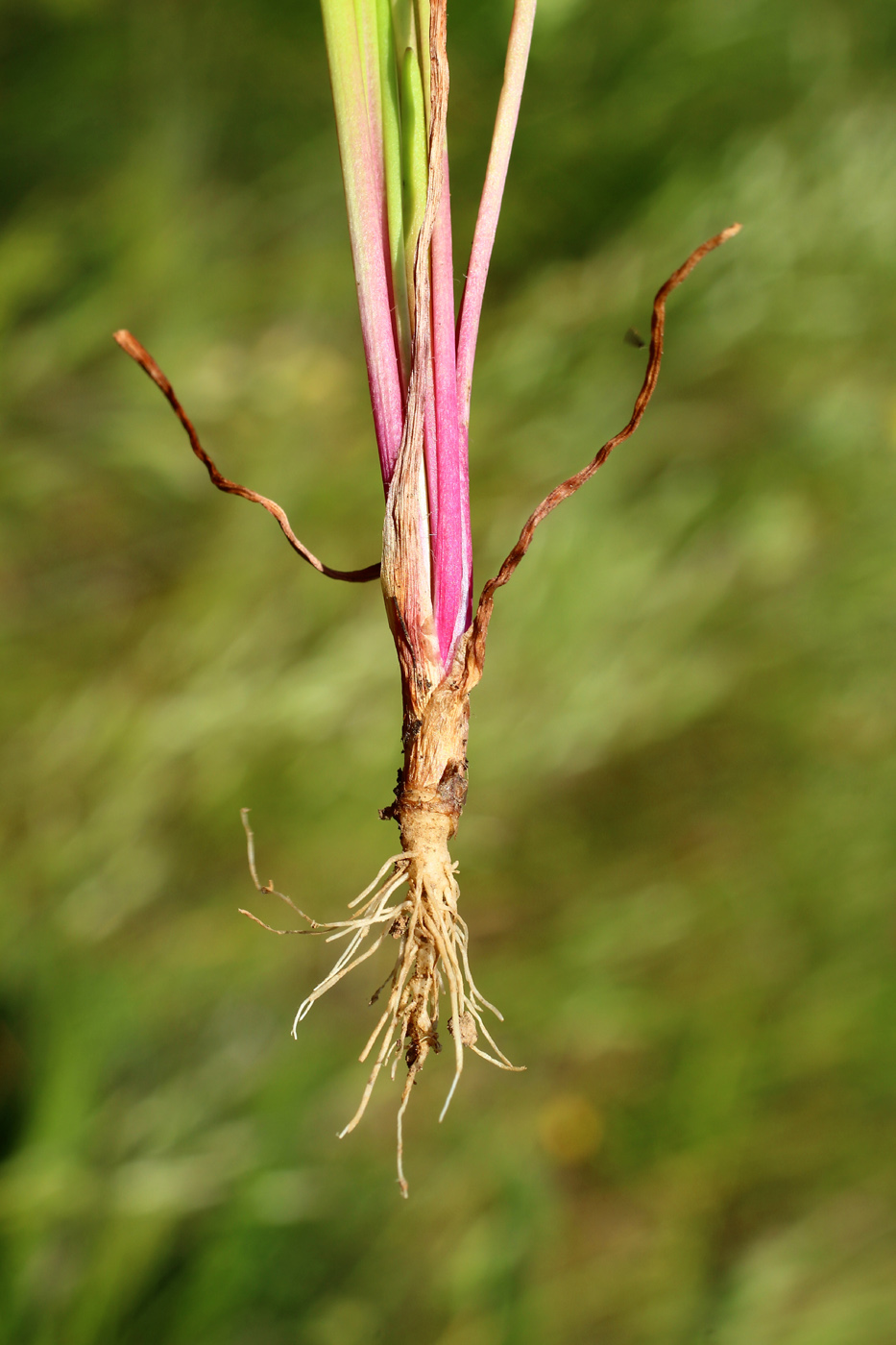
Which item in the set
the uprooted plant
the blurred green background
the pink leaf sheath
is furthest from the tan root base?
the blurred green background

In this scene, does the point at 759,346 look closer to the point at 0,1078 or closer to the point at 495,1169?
the point at 495,1169

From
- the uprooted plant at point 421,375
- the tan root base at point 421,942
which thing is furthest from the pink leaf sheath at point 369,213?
the tan root base at point 421,942

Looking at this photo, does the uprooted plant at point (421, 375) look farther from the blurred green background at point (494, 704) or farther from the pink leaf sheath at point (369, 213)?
the blurred green background at point (494, 704)

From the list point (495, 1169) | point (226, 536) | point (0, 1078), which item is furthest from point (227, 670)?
point (495, 1169)

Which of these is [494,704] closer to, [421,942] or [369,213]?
[421,942]

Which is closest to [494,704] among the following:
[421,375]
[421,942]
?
[421,942]

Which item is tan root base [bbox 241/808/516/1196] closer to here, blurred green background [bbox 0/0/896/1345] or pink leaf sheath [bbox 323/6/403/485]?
pink leaf sheath [bbox 323/6/403/485]
